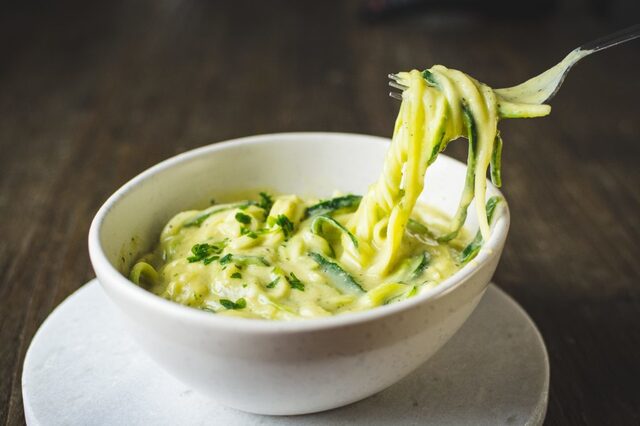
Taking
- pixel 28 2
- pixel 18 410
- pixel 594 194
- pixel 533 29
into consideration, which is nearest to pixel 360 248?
pixel 18 410

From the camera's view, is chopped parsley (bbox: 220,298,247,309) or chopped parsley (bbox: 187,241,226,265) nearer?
chopped parsley (bbox: 220,298,247,309)

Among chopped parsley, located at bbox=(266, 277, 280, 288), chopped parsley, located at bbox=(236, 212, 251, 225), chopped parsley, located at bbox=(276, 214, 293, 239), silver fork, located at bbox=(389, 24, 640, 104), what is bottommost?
chopped parsley, located at bbox=(236, 212, 251, 225)

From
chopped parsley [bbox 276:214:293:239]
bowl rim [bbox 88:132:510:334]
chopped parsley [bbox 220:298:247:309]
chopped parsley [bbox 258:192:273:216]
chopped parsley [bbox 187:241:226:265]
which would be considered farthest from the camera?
chopped parsley [bbox 258:192:273:216]

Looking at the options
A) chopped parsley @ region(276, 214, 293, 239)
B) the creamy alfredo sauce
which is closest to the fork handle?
the creamy alfredo sauce

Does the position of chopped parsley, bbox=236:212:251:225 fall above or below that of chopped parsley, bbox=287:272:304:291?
below

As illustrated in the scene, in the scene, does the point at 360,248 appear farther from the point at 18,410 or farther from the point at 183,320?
the point at 18,410

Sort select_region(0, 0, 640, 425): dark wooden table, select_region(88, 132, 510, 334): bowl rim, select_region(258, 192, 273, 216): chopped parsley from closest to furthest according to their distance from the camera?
select_region(88, 132, 510, 334): bowl rim → select_region(258, 192, 273, 216): chopped parsley → select_region(0, 0, 640, 425): dark wooden table

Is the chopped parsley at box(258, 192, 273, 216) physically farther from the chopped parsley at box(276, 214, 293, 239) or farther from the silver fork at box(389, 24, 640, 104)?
the silver fork at box(389, 24, 640, 104)
